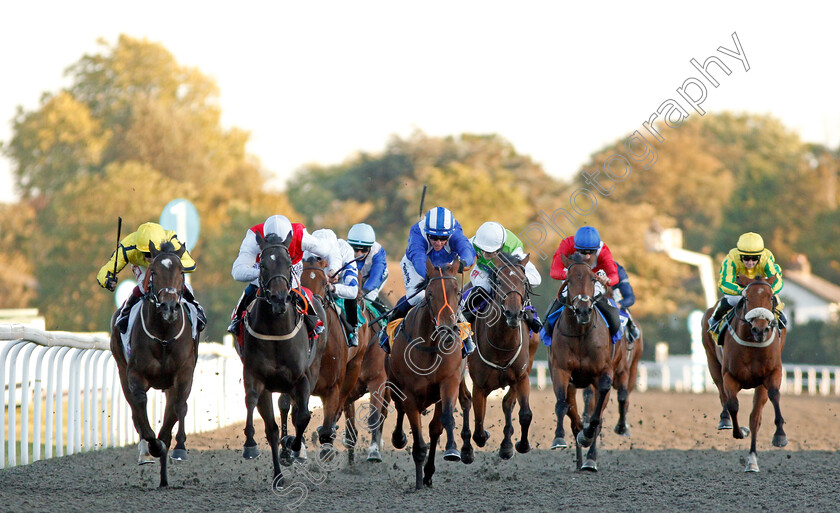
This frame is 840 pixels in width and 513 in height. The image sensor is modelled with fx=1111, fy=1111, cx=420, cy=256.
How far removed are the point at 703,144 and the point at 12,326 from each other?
57.2m

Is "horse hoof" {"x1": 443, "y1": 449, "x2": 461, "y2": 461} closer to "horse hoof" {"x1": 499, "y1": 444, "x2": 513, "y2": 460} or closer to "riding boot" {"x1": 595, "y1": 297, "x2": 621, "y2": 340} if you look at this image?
"horse hoof" {"x1": 499, "y1": 444, "x2": 513, "y2": 460}

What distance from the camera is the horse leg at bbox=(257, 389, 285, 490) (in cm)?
800

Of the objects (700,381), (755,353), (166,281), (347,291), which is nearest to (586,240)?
(755,353)

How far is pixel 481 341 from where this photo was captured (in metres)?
9.27

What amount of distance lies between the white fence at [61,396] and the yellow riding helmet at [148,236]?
4.27 ft

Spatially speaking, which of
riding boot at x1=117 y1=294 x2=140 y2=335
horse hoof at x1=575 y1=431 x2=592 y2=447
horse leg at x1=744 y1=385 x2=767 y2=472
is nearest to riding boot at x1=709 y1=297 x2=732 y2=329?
horse leg at x1=744 y1=385 x2=767 y2=472

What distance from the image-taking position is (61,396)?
9.67 metres

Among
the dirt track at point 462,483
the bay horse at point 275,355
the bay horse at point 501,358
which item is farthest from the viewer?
the bay horse at point 501,358

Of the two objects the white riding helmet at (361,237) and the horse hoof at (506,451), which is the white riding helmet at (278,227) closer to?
the white riding helmet at (361,237)

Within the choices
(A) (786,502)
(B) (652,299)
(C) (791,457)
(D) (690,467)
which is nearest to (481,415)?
(D) (690,467)

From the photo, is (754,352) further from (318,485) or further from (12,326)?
(12,326)

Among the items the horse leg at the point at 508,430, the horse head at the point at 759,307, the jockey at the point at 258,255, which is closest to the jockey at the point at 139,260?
the jockey at the point at 258,255

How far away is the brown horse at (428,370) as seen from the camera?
7.98m

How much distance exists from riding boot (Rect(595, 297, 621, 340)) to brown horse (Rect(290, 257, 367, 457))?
2359mm
